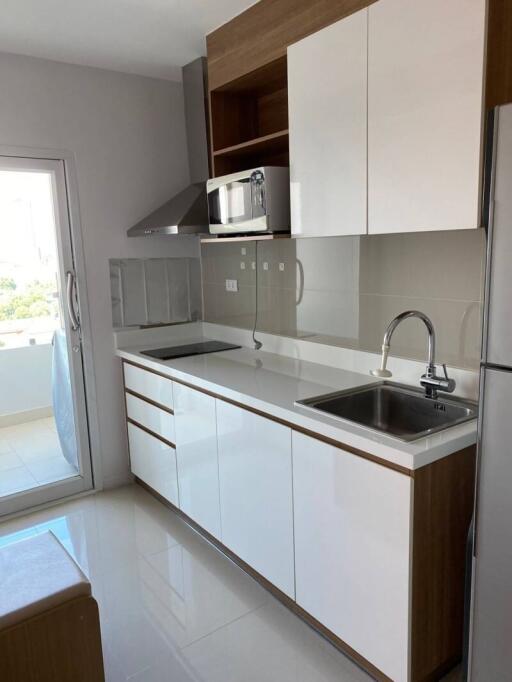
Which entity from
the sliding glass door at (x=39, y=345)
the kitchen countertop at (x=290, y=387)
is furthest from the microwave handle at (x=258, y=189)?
the sliding glass door at (x=39, y=345)

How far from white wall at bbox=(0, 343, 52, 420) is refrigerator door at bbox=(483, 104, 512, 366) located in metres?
2.55

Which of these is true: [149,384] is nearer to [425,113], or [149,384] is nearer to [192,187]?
[192,187]

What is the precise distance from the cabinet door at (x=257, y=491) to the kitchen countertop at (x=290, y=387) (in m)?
0.08

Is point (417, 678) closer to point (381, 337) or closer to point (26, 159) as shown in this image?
point (381, 337)

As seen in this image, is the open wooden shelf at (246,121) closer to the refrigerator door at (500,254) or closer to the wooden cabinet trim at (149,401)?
the wooden cabinet trim at (149,401)

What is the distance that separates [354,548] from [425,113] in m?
1.40

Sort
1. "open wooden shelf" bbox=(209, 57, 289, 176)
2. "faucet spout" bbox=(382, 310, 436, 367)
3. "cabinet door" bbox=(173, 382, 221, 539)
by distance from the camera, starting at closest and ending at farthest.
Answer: "faucet spout" bbox=(382, 310, 436, 367), "cabinet door" bbox=(173, 382, 221, 539), "open wooden shelf" bbox=(209, 57, 289, 176)

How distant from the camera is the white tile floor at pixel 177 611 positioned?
1.86 meters

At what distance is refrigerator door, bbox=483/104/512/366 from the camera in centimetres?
123

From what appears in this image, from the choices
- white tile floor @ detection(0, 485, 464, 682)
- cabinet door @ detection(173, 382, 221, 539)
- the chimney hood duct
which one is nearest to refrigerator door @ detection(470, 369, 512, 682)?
white tile floor @ detection(0, 485, 464, 682)

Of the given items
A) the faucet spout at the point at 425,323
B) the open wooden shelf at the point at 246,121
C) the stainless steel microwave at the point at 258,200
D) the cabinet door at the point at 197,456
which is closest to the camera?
the faucet spout at the point at 425,323

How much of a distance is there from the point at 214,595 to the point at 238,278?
5.66 feet

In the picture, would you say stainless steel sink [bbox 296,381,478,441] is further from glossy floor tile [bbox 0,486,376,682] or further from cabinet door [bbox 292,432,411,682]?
glossy floor tile [bbox 0,486,376,682]

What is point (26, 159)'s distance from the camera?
2.82 meters
